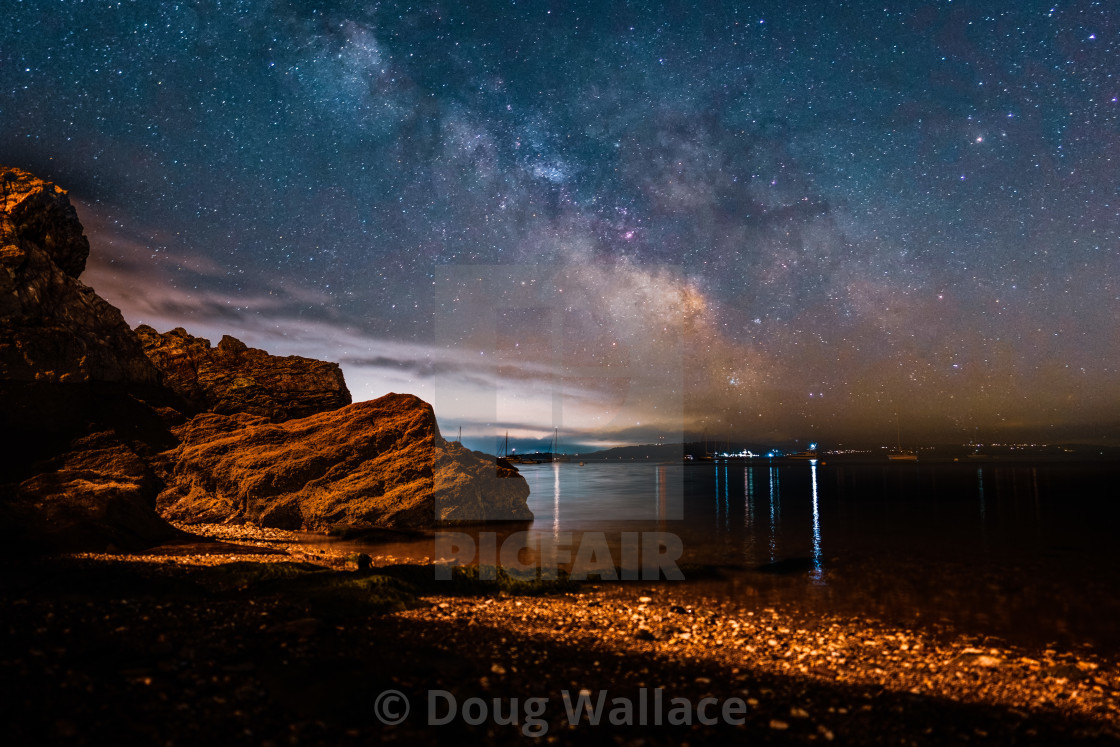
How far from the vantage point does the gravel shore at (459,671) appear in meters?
5.99

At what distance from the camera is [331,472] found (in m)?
28.9

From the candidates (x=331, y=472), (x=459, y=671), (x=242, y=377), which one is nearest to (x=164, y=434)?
(x=242, y=377)

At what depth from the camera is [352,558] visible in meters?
17.0

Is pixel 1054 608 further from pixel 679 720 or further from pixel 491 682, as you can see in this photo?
pixel 491 682

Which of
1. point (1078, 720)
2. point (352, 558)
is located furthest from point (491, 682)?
point (352, 558)

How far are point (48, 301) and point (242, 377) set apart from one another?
51.2 ft

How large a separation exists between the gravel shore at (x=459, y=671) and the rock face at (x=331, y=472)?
14590mm

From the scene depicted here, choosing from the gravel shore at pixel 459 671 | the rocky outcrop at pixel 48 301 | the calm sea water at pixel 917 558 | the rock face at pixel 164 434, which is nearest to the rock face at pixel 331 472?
the rock face at pixel 164 434

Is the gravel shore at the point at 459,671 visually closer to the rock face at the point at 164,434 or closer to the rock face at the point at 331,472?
the rock face at the point at 164,434

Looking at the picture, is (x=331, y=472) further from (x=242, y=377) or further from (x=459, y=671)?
(x=459, y=671)

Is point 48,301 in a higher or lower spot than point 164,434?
higher

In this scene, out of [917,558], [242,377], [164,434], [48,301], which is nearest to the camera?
[48,301]

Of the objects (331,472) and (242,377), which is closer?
(331,472)

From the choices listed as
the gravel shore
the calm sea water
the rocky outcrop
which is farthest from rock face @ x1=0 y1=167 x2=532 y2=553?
the calm sea water
